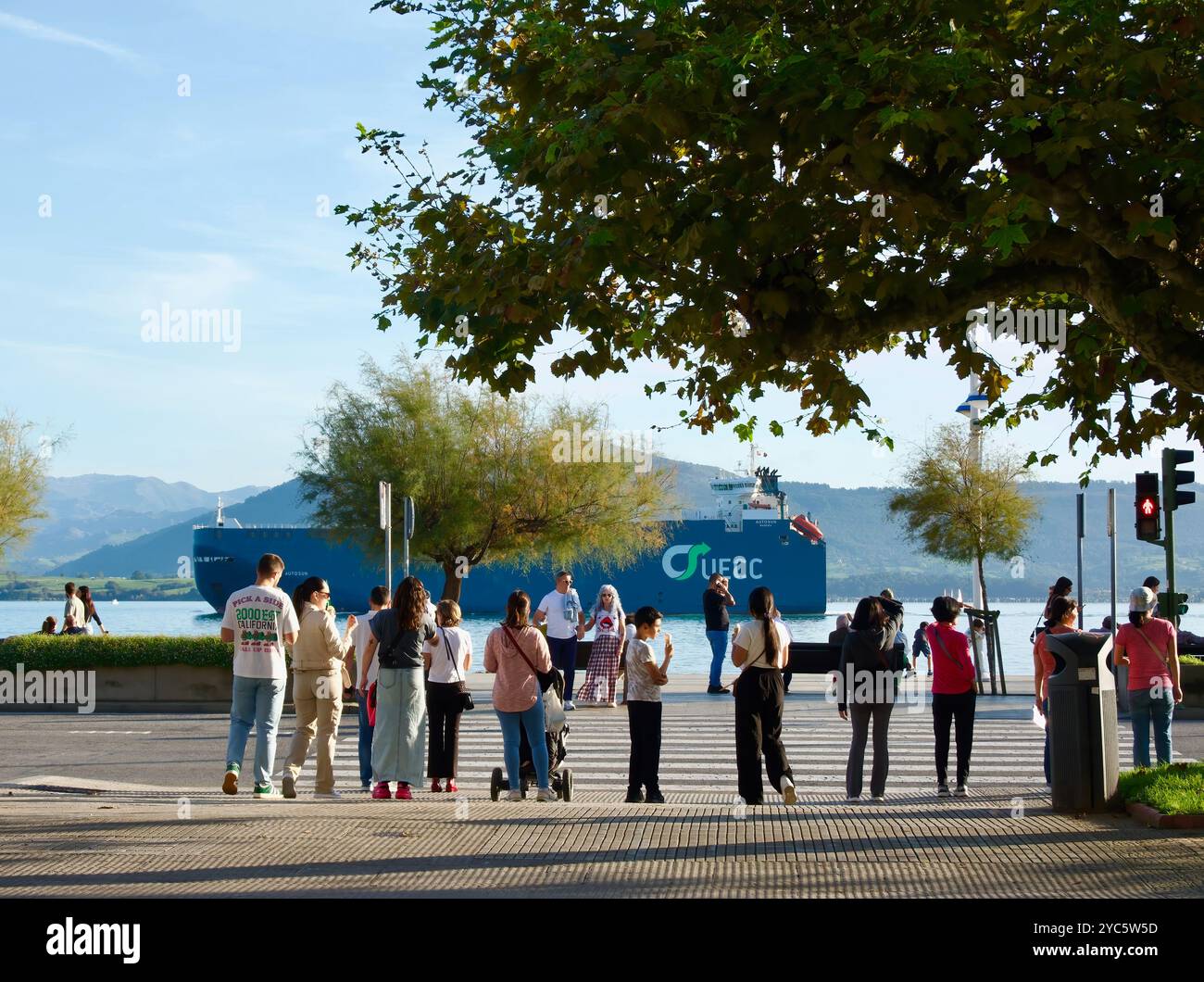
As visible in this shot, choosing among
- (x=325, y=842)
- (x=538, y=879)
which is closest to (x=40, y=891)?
(x=325, y=842)

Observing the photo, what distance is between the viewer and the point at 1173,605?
19.1m

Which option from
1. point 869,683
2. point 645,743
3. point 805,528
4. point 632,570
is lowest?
point 645,743

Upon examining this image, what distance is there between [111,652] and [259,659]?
1131 cm

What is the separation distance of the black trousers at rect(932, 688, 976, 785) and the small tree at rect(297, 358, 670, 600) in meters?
26.1

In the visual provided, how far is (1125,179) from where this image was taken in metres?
8.52

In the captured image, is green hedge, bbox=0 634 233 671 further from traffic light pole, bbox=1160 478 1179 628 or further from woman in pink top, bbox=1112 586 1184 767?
traffic light pole, bbox=1160 478 1179 628

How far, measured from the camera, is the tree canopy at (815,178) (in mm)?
8266

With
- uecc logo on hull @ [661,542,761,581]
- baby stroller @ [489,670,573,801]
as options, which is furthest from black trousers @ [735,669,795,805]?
uecc logo on hull @ [661,542,761,581]

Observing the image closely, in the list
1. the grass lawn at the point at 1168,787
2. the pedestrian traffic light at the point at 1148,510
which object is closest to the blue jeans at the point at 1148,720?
the grass lawn at the point at 1168,787

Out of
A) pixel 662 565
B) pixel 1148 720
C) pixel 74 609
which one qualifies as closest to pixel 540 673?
pixel 1148 720

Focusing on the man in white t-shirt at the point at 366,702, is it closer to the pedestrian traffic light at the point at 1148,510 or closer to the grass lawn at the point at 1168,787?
the grass lawn at the point at 1168,787

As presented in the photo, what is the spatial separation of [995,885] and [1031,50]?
19.4ft

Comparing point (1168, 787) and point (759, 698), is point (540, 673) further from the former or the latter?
point (1168, 787)

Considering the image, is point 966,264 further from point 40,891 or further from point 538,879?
point 40,891
